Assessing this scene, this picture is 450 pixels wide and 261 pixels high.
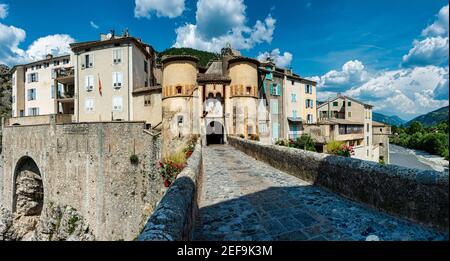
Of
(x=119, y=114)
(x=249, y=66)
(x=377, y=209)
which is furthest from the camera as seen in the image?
(x=119, y=114)

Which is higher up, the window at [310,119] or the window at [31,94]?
the window at [31,94]

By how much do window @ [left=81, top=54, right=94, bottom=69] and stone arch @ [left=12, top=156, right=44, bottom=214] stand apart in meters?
12.0

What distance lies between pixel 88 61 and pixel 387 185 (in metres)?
32.1

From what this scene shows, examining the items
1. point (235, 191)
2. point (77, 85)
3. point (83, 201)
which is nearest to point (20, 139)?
point (77, 85)

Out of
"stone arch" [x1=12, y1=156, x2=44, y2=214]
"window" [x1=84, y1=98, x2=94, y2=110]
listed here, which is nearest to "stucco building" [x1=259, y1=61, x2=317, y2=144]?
"window" [x1=84, y1=98, x2=94, y2=110]

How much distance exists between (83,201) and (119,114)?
10590mm

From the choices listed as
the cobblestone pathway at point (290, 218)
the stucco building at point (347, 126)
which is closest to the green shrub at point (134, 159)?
the cobblestone pathway at point (290, 218)

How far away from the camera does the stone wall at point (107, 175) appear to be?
62.6 feet

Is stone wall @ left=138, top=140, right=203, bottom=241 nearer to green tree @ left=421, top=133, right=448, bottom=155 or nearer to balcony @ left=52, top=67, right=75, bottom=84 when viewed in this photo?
green tree @ left=421, top=133, right=448, bottom=155

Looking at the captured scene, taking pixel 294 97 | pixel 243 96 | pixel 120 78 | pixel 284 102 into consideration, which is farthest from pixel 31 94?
pixel 294 97

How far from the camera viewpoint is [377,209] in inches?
181

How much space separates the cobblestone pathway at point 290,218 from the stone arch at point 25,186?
93.0ft

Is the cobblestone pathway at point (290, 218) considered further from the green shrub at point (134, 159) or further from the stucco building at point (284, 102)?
the stucco building at point (284, 102)
